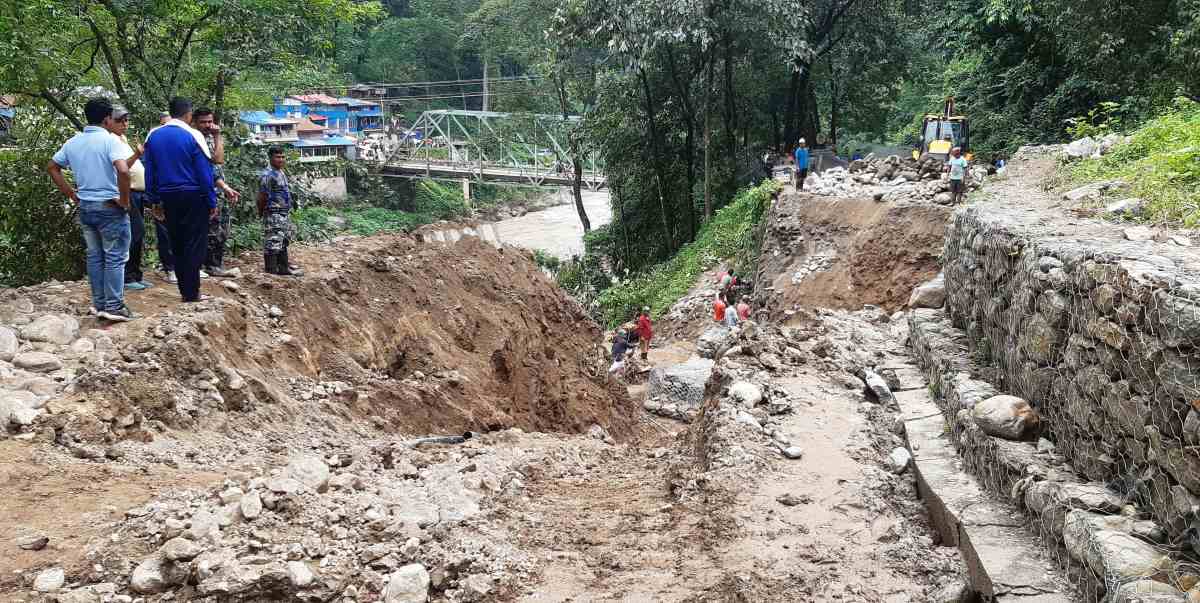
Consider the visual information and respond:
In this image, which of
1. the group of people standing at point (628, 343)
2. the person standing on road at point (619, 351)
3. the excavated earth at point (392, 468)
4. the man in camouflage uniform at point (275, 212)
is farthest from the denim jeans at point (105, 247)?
the person standing on road at point (619, 351)

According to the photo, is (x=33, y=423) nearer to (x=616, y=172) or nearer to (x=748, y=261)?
(x=748, y=261)

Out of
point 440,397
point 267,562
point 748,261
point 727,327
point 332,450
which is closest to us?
point 267,562

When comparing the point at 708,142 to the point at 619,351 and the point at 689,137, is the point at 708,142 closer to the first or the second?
the point at 689,137

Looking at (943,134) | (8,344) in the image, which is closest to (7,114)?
(8,344)

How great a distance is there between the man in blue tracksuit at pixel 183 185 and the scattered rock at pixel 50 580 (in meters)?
3.56

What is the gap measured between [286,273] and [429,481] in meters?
4.24

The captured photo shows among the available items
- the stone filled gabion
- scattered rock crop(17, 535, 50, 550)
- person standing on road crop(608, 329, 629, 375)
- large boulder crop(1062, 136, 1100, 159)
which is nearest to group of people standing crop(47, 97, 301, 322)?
scattered rock crop(17, 535, 50, 550)

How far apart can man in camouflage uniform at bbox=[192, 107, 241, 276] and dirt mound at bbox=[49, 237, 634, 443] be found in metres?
0.38

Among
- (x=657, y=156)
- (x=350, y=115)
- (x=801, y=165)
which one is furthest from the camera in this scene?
(x=350, y=115)

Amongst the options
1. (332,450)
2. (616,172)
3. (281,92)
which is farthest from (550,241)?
(332,450)

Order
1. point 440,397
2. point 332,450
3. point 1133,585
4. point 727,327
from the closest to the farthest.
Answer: point 1133,585
point 332,450
point 440,397
point 727,327

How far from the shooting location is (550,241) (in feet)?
124

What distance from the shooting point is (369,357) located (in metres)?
7.97

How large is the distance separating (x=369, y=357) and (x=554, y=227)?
3318 cm
